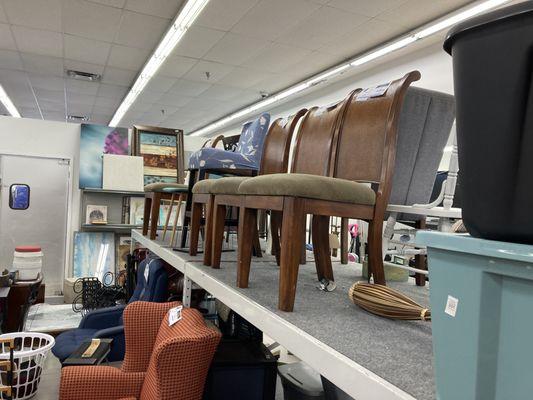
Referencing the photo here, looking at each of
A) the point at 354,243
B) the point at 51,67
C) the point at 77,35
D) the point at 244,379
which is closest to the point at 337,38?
the point at 354,243

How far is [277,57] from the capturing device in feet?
19.4

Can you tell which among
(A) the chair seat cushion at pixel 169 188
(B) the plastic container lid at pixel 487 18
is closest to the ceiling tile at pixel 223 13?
(A) the chair seat cushion at pixel 169 188

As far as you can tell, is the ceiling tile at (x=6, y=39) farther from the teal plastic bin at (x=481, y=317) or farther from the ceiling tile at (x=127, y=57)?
the teal plastic bin at (x=481, y=317)

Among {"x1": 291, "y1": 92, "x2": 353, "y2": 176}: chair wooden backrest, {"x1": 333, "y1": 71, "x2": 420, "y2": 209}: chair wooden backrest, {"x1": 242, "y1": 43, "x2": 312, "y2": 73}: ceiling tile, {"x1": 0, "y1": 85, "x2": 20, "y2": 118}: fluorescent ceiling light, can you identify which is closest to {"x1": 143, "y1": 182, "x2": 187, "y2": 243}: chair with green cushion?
{"x1": 291, "y1": 92, "x2": 353, "y2": 176}: chair wooden backrest

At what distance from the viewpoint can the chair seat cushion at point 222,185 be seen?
1972mm

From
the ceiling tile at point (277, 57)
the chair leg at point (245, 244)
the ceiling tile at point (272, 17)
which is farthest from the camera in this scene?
the ceiling tile at point (277, 57)

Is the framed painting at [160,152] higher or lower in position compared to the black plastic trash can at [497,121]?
higher

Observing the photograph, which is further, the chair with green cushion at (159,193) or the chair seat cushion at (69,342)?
the chair with green cushion at (159,193)

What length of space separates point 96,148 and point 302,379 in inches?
167

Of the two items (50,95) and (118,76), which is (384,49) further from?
(50,95)

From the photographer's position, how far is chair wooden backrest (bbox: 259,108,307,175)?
2744mm

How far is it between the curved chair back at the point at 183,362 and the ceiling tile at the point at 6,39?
5.24 metres

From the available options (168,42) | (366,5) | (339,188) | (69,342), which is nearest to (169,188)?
(69,342)

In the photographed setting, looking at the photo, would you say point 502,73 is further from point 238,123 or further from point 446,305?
point 238,123
